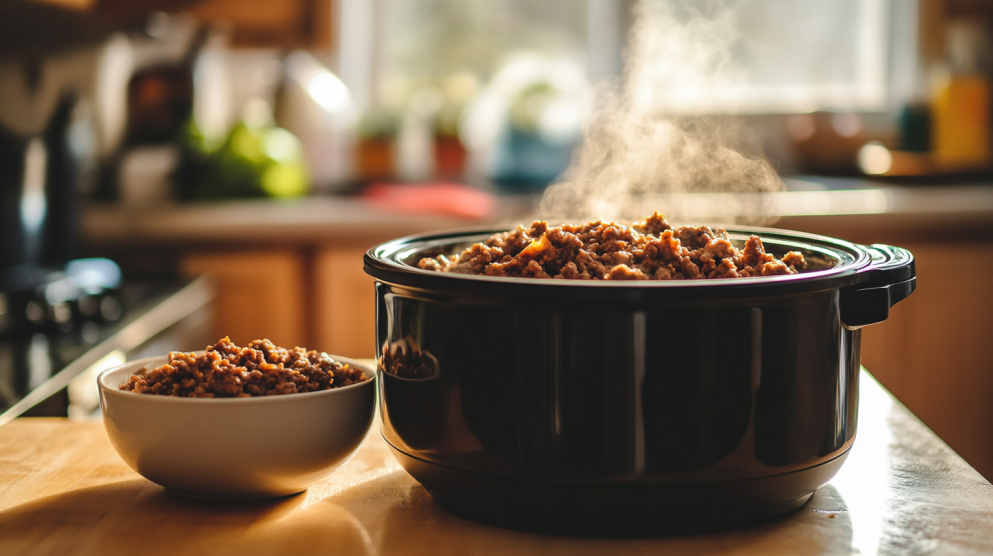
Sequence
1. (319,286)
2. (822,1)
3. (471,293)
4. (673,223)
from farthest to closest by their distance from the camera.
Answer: (822,1)
(319,286)
(673,223)
(471,293)

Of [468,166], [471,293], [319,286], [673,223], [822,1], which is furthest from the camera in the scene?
[822,1]

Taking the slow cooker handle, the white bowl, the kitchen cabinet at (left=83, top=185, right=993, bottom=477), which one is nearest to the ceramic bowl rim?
the white bowl

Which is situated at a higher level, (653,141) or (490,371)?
(653,141)

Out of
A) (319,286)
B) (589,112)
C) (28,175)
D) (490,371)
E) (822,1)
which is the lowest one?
(319,286)

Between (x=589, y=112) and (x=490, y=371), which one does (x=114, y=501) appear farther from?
(x=589, y=112)

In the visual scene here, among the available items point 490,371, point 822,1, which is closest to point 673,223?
point 490,371

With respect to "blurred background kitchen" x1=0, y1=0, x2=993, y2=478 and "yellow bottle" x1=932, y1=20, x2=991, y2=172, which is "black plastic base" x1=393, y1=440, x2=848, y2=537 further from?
"yellow bottle" x1=932, y1=20, x2=991, y2=172

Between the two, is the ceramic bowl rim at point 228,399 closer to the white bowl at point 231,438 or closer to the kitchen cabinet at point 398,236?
the white bowl at point 231,438
